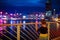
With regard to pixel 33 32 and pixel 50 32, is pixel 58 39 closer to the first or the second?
pixel 50 32

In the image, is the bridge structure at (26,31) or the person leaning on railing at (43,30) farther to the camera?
the bridge structure at (26,31)

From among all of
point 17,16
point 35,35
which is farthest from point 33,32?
point 17,16

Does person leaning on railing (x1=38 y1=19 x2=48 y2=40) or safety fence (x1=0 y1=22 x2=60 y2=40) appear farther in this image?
safety fence (x1=0 y1=22 x2=60 y2=40)

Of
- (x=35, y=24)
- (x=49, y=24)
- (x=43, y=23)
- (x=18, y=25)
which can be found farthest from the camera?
(x=49, y=24)

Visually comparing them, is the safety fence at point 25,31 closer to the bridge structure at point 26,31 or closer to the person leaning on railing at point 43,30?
the bridge structure at point 26,31

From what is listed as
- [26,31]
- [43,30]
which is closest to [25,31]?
[26,31]

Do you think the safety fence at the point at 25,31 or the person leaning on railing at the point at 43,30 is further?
the safety fence at the point at 25,31

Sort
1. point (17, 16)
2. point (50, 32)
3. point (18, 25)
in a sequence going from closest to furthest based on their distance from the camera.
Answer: point (18, 25), point (50, 32), point (17, 16)

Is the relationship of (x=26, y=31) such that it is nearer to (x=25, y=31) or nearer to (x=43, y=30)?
(x=25, y=31)

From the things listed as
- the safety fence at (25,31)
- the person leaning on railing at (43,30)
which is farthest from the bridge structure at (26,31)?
the person leaning on railing at (43,30)

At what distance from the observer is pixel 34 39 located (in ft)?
29.0

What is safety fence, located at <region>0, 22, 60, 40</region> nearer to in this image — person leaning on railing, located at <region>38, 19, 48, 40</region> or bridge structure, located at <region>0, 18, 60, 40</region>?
bridge structure, located at <region>0, 18, 60, 40</region>

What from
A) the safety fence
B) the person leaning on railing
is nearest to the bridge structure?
the safety fence

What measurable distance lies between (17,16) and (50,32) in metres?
58.3
